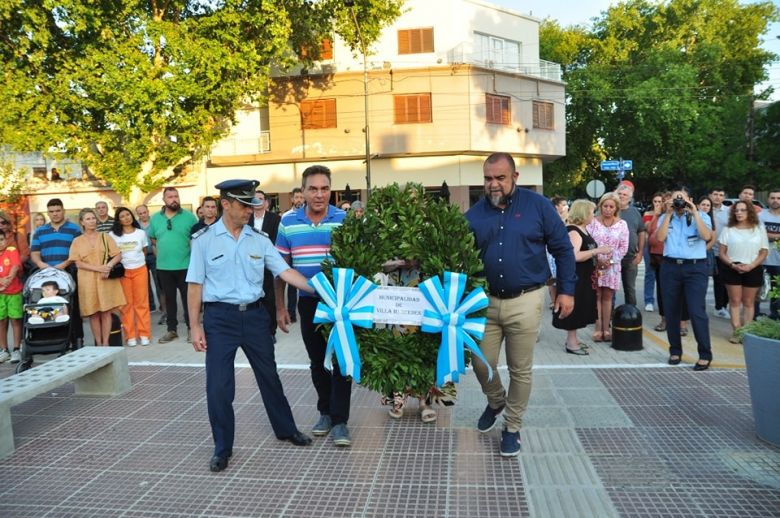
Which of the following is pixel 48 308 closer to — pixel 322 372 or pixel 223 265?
pixel 223 265

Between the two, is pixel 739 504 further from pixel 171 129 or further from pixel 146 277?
pixel 171 129

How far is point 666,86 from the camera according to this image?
3466cm

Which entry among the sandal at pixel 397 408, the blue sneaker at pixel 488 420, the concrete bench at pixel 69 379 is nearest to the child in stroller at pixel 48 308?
the concrete bench at pixel 69 379

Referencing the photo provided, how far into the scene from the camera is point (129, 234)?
28.1 feet

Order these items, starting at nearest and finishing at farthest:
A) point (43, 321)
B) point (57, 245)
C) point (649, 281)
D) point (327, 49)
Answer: point (43, 321), point (57, 245), point (649, 281), point (327, 49)

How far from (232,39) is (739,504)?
21.0 metres

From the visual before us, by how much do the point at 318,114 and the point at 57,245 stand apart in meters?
22.7

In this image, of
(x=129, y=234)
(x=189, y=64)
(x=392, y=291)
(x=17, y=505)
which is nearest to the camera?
(x=17, y=505)

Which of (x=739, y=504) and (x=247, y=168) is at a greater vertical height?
(x=247, y=168)

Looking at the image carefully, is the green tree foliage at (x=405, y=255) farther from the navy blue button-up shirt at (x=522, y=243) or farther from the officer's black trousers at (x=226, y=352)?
the officer's black trousers at (x=226, y=352)

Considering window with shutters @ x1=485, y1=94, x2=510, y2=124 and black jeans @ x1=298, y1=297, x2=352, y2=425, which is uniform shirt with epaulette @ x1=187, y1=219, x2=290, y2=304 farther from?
window with shutters @ x1=485, y1=94, x2=510, y2=124

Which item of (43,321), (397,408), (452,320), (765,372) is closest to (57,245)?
(43,321)

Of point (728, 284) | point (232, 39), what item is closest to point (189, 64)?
point (232, 39)

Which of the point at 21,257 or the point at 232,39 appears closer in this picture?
the point at 21,257
